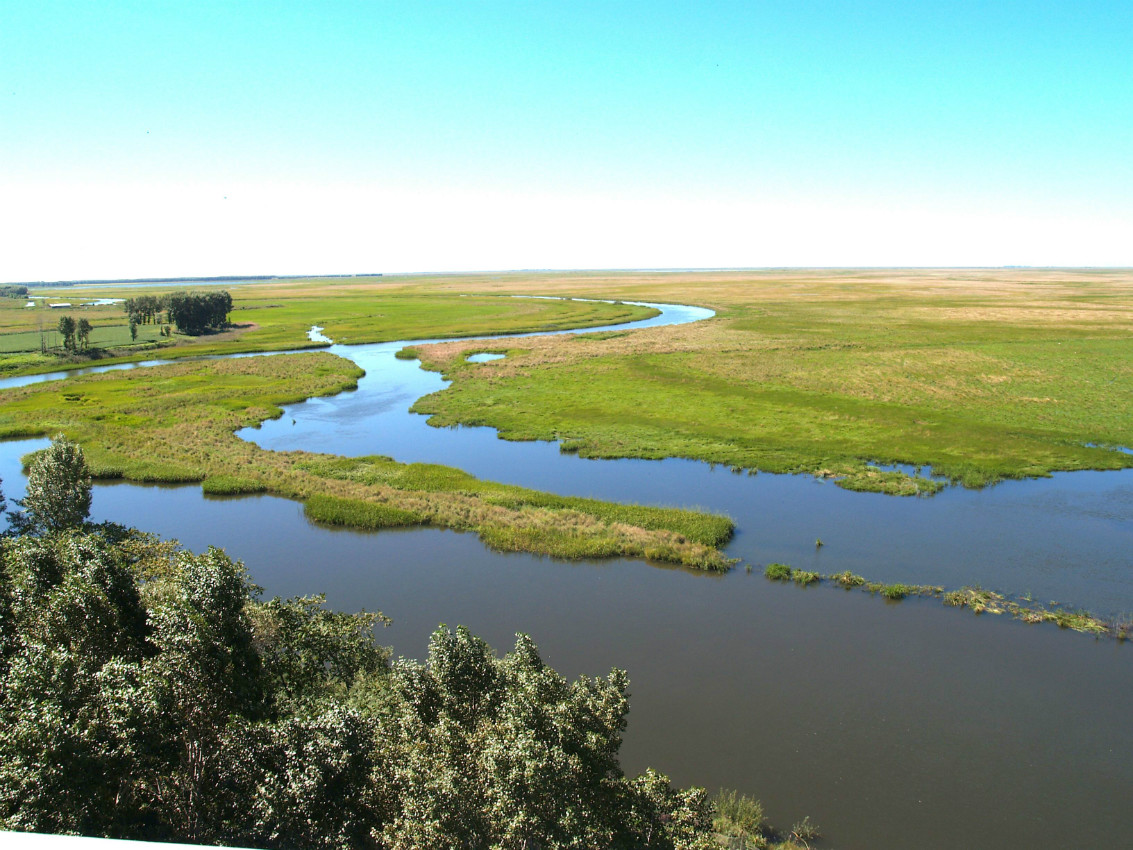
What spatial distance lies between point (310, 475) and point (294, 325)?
3608 inches

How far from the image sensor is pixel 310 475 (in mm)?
39125

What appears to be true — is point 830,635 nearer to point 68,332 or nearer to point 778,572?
point 778,572

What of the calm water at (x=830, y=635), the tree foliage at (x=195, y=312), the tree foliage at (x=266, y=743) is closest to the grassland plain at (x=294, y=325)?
the tree foliage at (x=195, y=312)

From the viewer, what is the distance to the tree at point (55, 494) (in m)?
26.3

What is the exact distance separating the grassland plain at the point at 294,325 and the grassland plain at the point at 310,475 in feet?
85.8

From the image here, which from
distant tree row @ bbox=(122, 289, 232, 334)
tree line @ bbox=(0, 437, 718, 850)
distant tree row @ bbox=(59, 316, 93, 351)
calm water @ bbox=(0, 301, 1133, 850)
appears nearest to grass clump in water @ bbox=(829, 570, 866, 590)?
calm water @ bbox=(0, 301, 1133, 850)

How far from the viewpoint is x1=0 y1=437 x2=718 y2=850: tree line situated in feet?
32.4

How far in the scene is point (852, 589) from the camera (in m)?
25.6

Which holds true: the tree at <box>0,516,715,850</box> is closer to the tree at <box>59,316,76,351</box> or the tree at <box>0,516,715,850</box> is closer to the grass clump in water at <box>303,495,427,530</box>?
the grass clump in water at <box>303,495,427,530</box>

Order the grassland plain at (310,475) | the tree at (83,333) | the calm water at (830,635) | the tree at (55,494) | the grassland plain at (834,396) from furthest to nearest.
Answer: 1. the tree at (83,333)
2. the grassland plain at (834,396)
3. the grassland plain at (310,475)
4. the tree at (55,494)
5. the calm water at (830,635)

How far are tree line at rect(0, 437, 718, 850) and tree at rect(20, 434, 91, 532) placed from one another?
1506cm

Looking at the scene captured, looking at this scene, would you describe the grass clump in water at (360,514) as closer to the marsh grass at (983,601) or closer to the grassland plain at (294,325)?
the marsh grass at (983,601)

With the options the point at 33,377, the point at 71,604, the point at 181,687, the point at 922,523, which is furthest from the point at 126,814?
the point at 33,377

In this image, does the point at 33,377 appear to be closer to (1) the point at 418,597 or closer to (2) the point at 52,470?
(2) the point at 52,470
